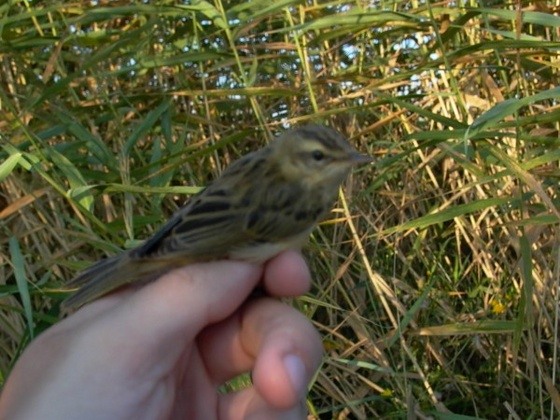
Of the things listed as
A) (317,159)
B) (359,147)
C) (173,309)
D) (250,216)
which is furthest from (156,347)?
(359,147)

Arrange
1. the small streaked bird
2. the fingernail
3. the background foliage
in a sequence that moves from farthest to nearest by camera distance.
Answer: the background foliage
the small streaked bird
the fingernail

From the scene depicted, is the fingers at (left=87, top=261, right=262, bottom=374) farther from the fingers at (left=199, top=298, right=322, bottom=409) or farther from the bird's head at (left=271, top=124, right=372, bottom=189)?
the bird's head at (left=271, top=124, right=372, bottom=189)

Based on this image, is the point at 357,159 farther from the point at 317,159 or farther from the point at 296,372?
the point at 296,372

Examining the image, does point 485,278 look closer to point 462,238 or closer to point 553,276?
point 462,238

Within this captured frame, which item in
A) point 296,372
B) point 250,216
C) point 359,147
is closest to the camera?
point 296,372

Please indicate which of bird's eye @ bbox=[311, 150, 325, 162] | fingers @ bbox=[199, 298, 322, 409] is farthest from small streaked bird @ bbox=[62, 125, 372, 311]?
fingers @ bbox=[199, 298, 322, 409]

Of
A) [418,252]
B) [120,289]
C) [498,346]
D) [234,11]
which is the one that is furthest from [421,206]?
[120,289]

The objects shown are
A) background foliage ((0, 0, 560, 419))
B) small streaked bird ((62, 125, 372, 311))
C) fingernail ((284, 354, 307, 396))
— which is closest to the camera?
fingernail ((284, 354, 307, 396))
